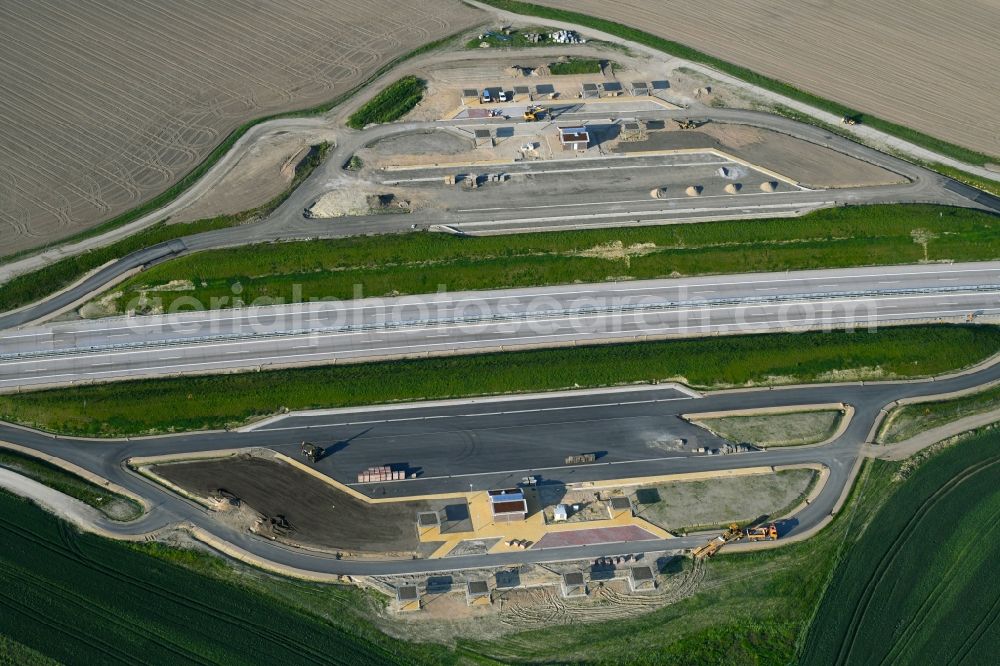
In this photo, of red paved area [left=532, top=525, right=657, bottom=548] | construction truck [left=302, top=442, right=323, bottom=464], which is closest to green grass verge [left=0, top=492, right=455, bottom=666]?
construction truck [left=302, top=442, right=323, bottom=464]

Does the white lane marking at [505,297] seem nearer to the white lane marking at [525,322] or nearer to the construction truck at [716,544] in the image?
the white lane marking at [525,322]

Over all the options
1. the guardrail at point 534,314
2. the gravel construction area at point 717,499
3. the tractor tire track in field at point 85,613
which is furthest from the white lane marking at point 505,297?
the tractor tire track in field at point 85,613

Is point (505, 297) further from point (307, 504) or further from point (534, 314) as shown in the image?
point (307, 504)

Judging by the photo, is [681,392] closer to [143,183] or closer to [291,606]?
[291,606]

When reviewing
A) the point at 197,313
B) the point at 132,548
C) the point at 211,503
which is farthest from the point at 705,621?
the point at 197,313

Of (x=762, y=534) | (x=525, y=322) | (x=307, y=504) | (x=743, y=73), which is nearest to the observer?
(x=762, y=534)

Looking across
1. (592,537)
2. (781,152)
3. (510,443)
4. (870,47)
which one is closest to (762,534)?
(592,537)
